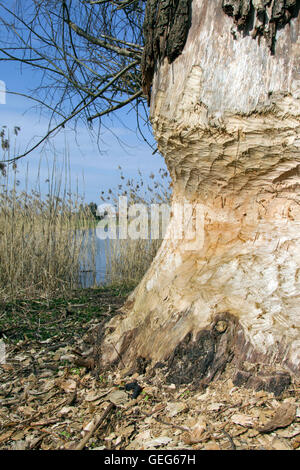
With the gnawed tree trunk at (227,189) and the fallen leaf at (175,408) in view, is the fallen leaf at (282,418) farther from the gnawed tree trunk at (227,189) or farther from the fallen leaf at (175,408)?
the fallen leaf at (175,408)

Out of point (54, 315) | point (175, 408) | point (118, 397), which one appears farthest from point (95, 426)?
point (54, 315)

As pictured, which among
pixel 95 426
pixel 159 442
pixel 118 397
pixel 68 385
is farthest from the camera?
pixel 68 385

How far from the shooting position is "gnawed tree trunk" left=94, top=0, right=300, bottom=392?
1.43m

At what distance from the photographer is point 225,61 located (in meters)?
1.50

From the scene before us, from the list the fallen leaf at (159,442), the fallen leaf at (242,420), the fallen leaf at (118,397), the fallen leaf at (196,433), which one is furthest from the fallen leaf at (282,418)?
the fallen leaf at (118,397)

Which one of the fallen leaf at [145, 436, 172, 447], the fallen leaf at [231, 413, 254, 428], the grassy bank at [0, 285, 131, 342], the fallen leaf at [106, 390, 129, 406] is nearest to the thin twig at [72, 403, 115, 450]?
the fallen leaf at [106, 390, 129, 406]

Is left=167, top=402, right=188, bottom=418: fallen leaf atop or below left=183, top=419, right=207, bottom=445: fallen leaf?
atop

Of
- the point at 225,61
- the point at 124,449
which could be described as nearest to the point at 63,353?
the point at 124,449

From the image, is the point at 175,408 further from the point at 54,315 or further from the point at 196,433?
the point at 54,315

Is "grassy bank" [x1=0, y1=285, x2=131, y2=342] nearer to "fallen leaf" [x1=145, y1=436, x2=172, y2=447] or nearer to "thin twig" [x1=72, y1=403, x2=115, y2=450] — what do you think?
"thin twig" [x1=72, y1=403, x2=115, y2=450]

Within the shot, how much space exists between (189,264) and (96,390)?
688 millimetres

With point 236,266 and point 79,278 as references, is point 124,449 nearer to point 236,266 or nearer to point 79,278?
point 236,266

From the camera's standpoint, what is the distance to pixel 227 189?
5.64ft

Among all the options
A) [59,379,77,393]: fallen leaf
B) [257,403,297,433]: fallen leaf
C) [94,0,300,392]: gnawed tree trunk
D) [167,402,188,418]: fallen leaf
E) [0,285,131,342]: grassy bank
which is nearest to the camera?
[257,403,297,433]: fallen leaf
